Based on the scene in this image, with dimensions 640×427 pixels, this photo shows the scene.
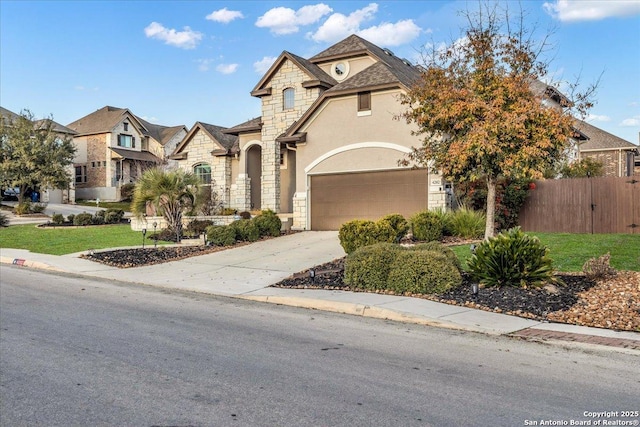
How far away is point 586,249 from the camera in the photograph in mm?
14508

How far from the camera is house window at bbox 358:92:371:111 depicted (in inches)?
875

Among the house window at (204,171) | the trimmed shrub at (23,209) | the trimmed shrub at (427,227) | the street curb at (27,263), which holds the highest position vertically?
the house window at (204,171)

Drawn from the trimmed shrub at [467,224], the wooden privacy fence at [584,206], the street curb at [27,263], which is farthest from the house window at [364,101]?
the street curb at [27,263]

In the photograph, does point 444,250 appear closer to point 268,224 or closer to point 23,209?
point 268,224

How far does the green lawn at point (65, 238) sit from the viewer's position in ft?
65.0

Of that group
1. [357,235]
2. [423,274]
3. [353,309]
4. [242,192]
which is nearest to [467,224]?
[357,235]

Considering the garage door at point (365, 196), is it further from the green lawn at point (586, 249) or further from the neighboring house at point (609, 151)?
the neighboring house at point (609, 151)

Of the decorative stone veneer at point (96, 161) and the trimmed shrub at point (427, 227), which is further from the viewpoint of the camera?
the decorative stone veneer at point (96, 161)

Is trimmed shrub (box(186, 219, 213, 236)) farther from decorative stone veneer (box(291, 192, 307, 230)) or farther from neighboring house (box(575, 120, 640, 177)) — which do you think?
neighboring house (box(575, 120, 640, 177))

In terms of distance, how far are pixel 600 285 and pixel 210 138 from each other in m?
26.3

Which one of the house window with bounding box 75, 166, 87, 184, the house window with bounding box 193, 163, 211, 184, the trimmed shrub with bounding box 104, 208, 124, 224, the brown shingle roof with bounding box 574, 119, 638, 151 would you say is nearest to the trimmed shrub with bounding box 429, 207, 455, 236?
the house window with bounding box 193, 163, 211, 184

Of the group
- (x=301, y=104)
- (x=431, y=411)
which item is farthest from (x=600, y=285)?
(x=301, y=104)

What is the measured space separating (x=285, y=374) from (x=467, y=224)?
1363 centimetres

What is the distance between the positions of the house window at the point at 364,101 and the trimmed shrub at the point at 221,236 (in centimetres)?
772
